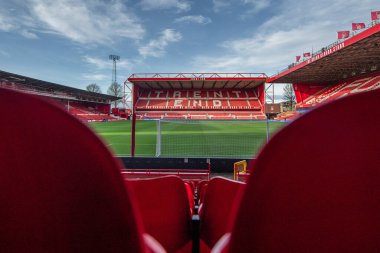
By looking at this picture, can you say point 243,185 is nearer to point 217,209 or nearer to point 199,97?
point 217,209

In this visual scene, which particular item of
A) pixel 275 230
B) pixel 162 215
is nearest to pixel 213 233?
pixel 162 215

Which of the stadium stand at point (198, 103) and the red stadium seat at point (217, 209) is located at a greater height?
the stadium stand at point (198, 103)

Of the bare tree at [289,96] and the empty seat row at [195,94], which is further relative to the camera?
the bare tree at [289,96]

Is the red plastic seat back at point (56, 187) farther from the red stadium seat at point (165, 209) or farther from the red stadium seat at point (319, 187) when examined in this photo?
the red stadium seat at point (165, 209)

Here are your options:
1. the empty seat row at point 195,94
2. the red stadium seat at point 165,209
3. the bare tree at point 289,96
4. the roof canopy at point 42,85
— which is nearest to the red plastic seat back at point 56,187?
the red stadium seat at point 165,209

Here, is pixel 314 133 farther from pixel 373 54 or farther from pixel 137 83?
pixel 137 83

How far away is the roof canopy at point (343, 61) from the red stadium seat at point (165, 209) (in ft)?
64.8

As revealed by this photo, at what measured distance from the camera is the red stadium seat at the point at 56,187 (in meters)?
0.44

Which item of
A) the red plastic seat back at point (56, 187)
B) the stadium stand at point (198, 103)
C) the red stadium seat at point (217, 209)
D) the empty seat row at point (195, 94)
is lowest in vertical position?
the red stadium seat at point (217, 209)

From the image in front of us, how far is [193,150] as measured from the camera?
10.2 metres

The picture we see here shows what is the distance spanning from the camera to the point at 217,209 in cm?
142

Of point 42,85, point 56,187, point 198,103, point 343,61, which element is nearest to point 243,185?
point 56,187

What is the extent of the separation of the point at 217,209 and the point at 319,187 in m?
1.00

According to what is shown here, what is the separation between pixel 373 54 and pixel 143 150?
77.1 feet
